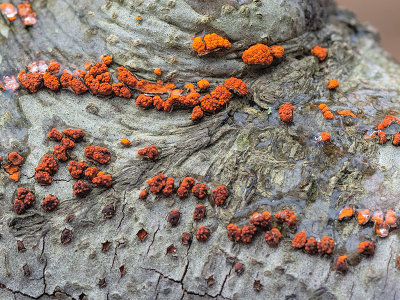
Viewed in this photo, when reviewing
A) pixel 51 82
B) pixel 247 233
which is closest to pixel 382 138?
pixel 247 233

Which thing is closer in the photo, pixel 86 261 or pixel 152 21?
pixel 86 261

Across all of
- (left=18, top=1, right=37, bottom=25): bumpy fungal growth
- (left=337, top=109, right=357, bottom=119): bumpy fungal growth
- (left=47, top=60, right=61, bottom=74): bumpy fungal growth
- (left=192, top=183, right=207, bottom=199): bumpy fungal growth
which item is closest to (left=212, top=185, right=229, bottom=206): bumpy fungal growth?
(left=192, top=183, right=207, bottom=199): bumpy fungal growth

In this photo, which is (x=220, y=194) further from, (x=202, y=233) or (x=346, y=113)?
(x=346, y=113)

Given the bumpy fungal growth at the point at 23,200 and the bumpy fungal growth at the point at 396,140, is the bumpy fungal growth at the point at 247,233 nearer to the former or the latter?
the bumpy fungal growth at the point at 396,140

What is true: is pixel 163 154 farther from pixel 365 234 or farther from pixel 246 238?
pixel 365 234

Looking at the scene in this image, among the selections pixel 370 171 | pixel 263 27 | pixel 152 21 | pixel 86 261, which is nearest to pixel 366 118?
pixel 370 171

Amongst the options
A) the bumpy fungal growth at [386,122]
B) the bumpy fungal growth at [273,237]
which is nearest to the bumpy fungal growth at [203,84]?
the bumpy fungal growth at [273,237]
